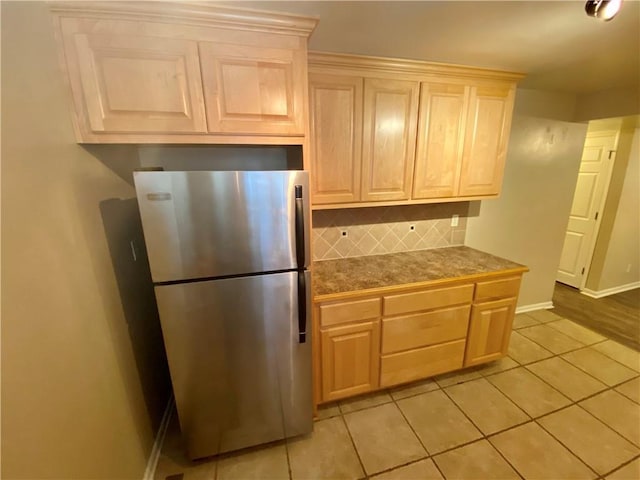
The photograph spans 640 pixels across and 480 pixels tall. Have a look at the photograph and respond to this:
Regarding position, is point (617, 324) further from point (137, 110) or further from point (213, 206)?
point (137, 110)

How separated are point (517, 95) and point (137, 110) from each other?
3.15 meters

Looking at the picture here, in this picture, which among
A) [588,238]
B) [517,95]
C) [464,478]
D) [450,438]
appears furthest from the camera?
[588,238]

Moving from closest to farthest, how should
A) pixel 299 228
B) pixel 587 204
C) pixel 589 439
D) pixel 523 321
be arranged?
pixel 299 228, pixel 589 439, pixel 523 321, pixel 587 204

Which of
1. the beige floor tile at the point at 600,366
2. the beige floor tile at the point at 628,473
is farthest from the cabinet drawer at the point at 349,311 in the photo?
the beige floor tile at the point at 600,366

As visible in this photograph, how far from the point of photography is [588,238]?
361cm

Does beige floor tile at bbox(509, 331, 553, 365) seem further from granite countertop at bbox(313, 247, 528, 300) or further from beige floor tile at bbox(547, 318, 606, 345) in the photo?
granite countertop at bbox(313, 247, 528, 300)

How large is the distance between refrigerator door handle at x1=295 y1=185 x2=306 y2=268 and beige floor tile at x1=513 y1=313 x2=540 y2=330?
286 cm

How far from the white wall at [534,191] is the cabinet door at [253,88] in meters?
2.17

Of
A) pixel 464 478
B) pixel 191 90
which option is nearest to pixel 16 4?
pixel 191 90

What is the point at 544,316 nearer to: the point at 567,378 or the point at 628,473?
the point at 567,378

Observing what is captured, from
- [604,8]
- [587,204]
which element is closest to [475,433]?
[604,8]

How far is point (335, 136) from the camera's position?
1.81m

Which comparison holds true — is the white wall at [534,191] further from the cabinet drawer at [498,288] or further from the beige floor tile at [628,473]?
the beige floor tile at [628,473]

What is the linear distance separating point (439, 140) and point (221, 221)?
1.71 meters
